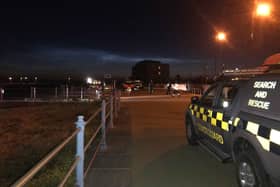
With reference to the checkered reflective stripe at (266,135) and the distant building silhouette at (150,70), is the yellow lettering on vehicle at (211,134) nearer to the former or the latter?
the checkered reflective stripe at (266,135)

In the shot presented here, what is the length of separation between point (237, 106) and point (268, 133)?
114 centimetres

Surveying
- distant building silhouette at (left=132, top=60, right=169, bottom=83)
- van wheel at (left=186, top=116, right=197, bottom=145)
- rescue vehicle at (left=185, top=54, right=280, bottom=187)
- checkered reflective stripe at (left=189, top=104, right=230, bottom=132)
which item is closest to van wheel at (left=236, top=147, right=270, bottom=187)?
rescue vehicle at (left=185, top=54, right=280, bottom=187)

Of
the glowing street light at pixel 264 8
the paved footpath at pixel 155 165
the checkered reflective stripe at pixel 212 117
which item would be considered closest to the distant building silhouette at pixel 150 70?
the glowing street light at pixel 264 8

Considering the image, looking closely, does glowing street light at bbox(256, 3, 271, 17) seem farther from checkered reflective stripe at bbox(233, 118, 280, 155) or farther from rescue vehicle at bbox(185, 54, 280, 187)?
checkered reflective stripe at bbox(233, 118, 280, 155)

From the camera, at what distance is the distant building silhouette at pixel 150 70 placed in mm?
103812

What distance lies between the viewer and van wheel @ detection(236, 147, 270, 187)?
3881 millimetres

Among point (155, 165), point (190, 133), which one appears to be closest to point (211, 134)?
point (155, 165)

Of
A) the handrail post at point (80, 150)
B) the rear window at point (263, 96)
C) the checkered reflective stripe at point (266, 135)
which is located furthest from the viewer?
the handrail post at point (80, 150)

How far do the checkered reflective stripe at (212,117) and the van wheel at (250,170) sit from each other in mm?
734

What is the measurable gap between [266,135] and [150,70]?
3957 inches

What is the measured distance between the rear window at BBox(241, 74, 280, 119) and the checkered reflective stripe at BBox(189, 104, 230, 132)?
0.58m

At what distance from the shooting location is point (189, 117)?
788cm

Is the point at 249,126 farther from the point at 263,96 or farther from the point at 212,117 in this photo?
the point at 212,117

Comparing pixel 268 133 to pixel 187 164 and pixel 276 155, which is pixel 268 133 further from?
pixel 187 164
